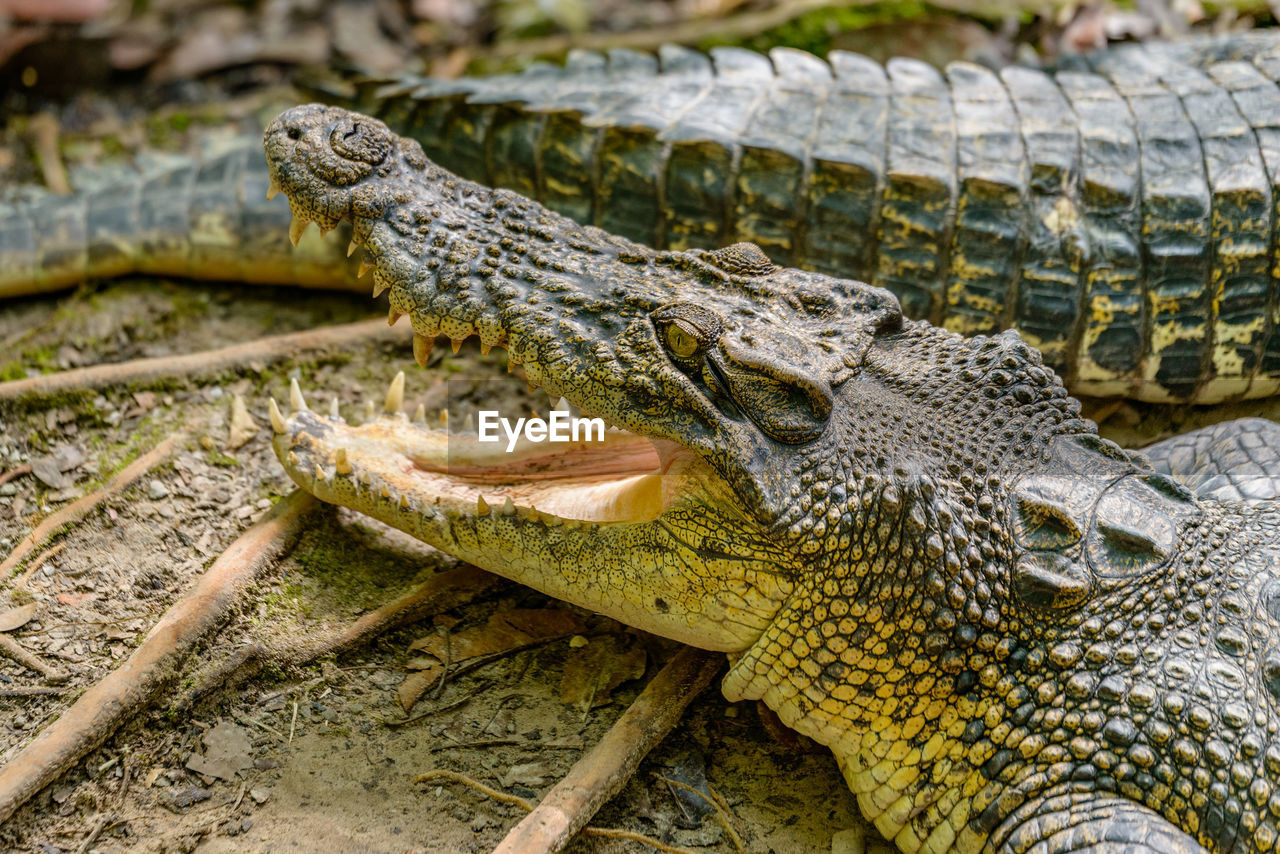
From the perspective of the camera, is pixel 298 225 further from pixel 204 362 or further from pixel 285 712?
pixel 285 712

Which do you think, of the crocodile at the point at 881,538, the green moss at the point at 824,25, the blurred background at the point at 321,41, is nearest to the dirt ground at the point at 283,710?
the crocodile at the point at 881,538

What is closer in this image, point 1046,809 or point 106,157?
point 1046,809

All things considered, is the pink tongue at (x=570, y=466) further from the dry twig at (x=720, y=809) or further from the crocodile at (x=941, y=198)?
the crocodile at (x=941, y=198)

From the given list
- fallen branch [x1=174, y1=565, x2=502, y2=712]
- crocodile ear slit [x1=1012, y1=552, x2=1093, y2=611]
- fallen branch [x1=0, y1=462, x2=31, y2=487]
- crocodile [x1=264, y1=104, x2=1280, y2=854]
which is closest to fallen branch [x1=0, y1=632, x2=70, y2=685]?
fallen branch [x1=174, y1=565, x2=502, y2=712]

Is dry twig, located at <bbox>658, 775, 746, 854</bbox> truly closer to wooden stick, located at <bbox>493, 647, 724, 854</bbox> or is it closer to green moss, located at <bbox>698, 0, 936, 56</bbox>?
wooden stick, located at <bbox>493, 647, 724, 854</bbox>

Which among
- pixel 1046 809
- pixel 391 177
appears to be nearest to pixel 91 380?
pixel 391 177

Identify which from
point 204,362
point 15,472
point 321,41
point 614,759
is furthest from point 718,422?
point 321,41

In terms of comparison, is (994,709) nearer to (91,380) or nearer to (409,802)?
(409,802)
